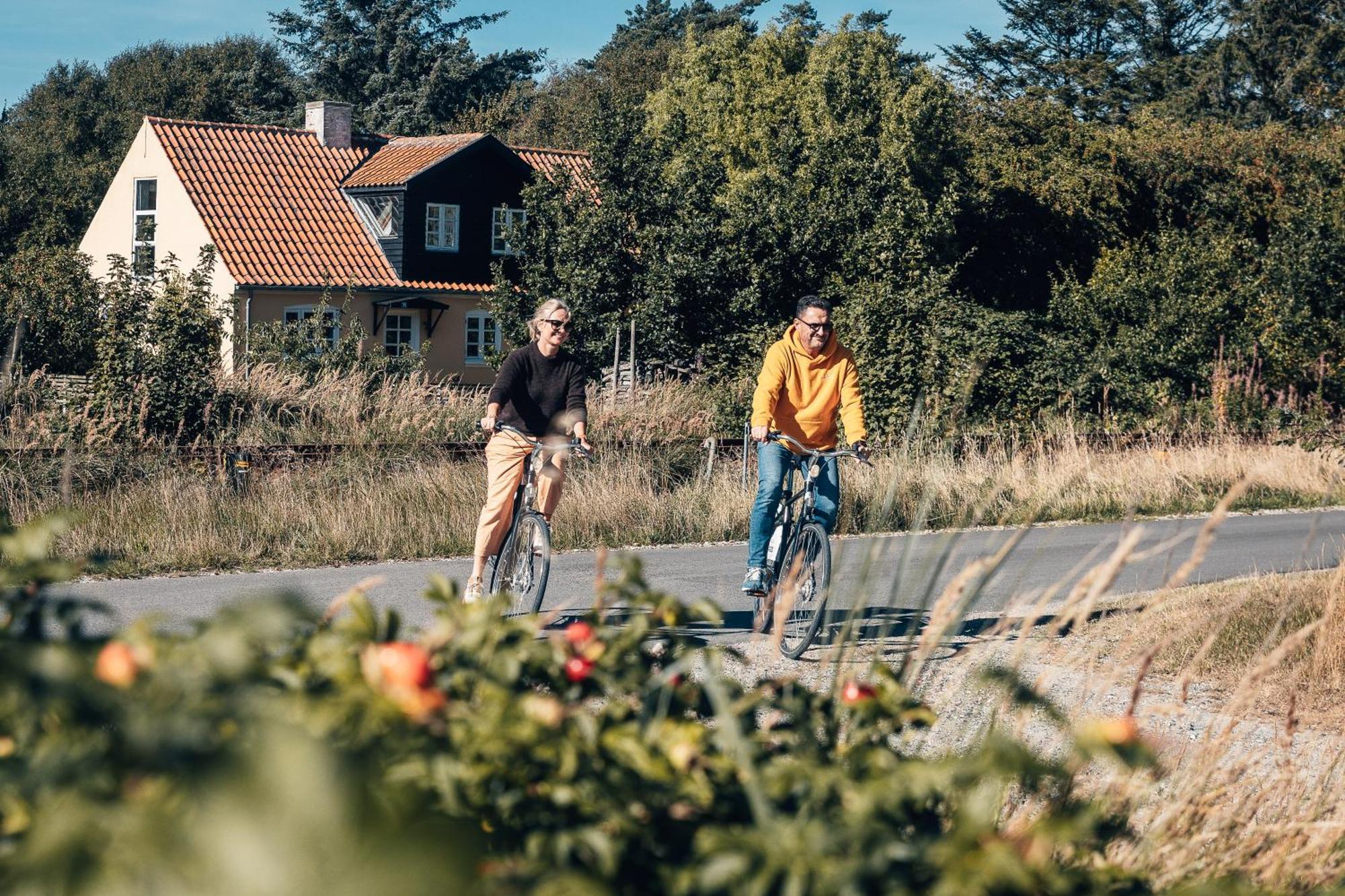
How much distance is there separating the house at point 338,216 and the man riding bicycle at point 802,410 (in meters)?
26.8

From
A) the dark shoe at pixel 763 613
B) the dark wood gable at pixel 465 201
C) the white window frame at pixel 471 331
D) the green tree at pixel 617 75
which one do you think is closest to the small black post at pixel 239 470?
the dark shoe at pixel 763 613

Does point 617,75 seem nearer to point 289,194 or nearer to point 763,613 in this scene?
point 289,194

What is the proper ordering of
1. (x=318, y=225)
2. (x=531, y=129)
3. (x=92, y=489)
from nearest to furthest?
(x=92, y=489) < (x=318, y=225) < (x=531, y=129)

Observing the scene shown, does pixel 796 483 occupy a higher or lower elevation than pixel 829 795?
lower

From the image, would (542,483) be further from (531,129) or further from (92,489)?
(531,129)

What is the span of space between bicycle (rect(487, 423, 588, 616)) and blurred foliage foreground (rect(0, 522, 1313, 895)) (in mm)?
5967

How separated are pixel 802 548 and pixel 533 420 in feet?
5.55

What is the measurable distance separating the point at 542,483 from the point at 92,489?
5791 mm

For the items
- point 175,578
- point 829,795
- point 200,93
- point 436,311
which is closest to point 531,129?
point 200,93

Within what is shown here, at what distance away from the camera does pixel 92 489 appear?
40.8 ft

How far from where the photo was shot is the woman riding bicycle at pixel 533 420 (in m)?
8.34

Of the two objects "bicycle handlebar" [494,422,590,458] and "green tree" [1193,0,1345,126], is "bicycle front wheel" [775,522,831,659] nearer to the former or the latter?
"bicycle handlebar" [494,422,590,458]

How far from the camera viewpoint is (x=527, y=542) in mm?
8406

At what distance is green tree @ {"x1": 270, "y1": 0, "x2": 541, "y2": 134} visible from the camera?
→ 211 ft
